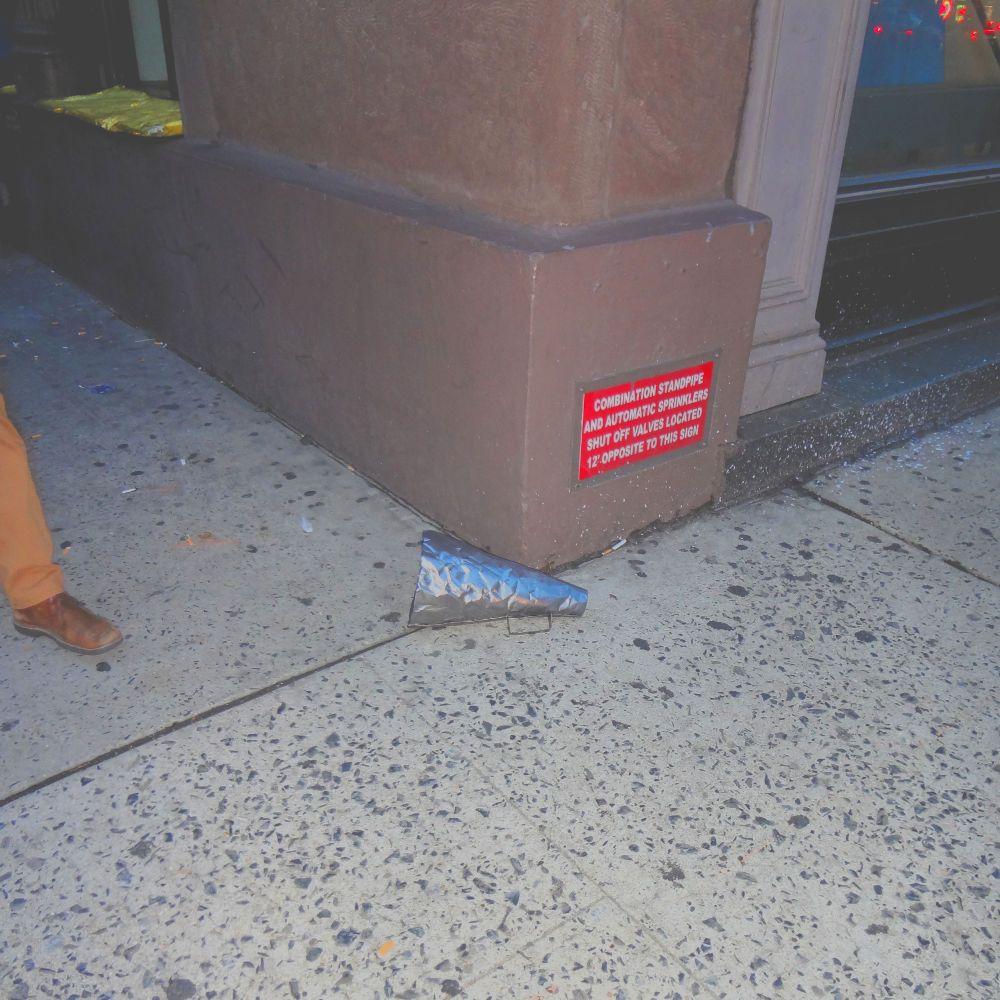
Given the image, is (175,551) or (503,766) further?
(175,551)

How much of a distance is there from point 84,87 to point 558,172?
4.30m

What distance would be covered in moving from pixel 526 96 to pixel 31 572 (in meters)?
1.81

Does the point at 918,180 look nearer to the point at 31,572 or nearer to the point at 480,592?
the point at 480,592

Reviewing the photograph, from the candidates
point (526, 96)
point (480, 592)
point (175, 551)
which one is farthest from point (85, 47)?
point (480, 592)

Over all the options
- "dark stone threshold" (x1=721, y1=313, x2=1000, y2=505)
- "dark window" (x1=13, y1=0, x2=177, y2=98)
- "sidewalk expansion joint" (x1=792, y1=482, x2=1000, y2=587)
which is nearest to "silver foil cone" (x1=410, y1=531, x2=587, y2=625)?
"dark stone threshold" (x1=721, y1=313, x2=1000, y2=505)

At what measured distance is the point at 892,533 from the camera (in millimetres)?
3197

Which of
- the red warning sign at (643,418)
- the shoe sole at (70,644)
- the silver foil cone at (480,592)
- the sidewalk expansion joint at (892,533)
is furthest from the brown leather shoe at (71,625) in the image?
the sidewalk expansion joint at (892,533)

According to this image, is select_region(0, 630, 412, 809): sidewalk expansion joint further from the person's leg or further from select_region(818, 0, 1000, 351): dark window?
select_region(818, 0, 1000, 351): dark window

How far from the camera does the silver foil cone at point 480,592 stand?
103 inches

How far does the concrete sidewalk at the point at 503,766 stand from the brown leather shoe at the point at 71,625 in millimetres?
50

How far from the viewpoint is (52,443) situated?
3.75m

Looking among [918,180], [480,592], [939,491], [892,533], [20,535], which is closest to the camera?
[20,535]

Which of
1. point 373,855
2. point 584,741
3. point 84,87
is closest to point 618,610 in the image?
point 584,741

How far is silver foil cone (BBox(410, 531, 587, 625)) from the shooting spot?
2.62 metres
